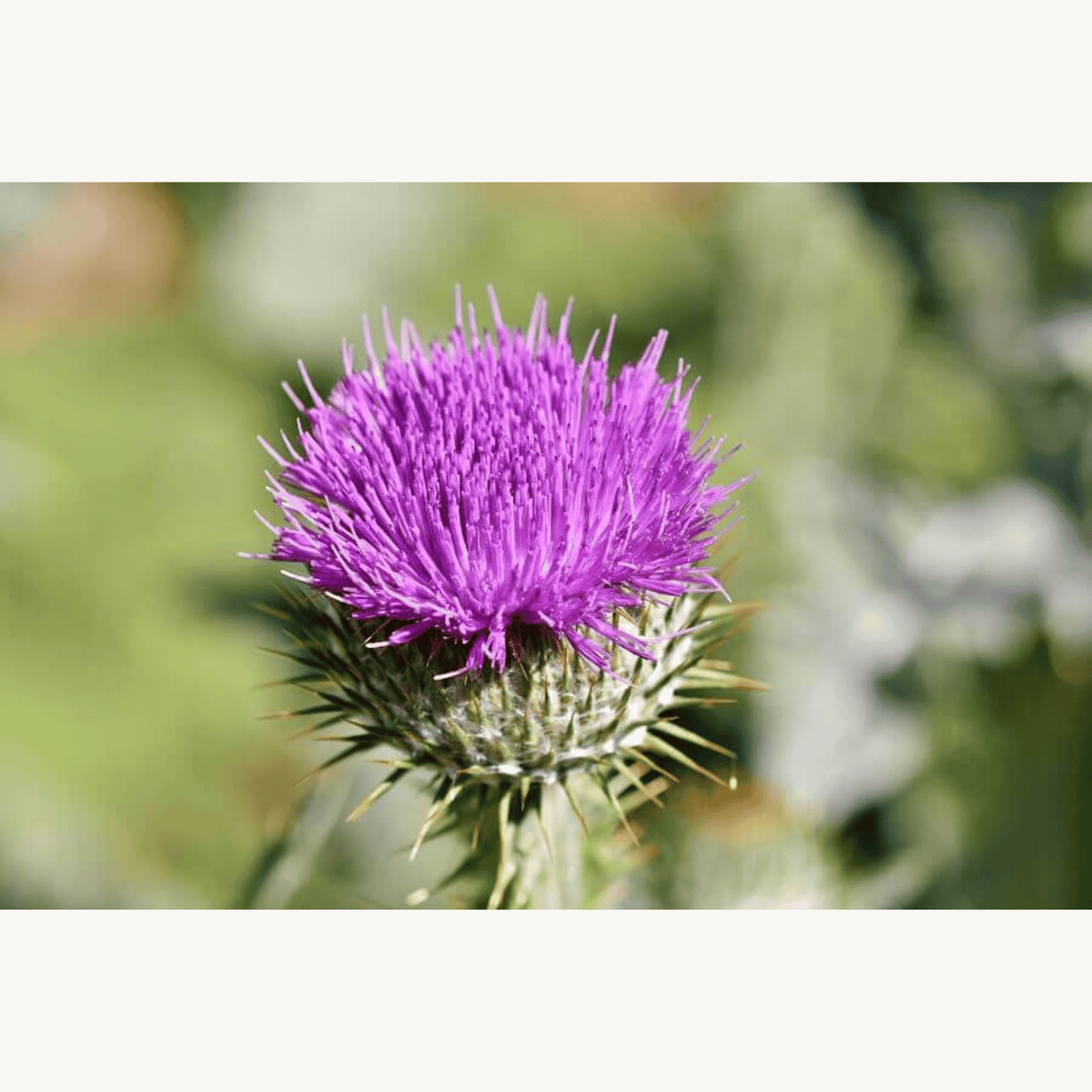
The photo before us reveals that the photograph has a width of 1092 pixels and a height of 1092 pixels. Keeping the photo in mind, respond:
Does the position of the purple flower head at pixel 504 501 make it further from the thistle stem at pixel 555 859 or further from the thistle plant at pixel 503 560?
the thistle stem at pixel 555 859

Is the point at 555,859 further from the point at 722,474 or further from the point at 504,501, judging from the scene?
the point at 722,474

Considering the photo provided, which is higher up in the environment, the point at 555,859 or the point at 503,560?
the point at 503,560

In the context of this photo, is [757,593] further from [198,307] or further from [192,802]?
[198,307]

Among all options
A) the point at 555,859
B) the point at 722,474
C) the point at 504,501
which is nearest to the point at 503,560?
the point at 504,501

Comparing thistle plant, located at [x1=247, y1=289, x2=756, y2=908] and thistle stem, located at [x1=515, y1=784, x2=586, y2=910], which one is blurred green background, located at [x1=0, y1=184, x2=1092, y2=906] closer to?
thistle stem, located at [x1=515, y1=784, x2=586, y2=910]

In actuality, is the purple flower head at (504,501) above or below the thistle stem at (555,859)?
above

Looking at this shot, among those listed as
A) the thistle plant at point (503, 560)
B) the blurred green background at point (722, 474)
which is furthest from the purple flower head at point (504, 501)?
the blurred green background at point (722, 474)
